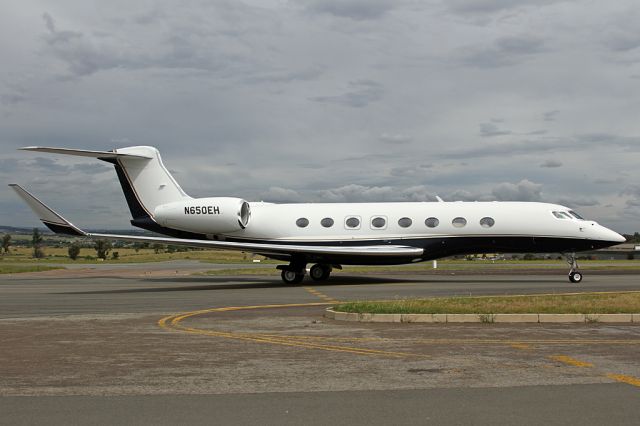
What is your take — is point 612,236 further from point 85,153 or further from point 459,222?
point 85,153

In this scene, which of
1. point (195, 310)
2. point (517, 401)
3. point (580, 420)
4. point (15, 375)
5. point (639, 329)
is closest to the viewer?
point (580, 420)

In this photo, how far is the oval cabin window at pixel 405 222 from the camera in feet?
89.1

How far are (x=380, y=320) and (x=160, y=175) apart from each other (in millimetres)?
18220

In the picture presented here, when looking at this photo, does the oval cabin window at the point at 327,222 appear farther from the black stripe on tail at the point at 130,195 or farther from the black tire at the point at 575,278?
the black tire at the point at 575,278

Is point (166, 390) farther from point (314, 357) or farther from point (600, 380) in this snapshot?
point (600, 380)

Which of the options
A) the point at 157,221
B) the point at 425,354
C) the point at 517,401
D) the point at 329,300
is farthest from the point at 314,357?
the point at 157,221

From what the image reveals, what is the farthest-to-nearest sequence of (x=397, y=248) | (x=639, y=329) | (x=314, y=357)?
(x=397, y=248)
(x=639, y=329)
(x=314, y=357)

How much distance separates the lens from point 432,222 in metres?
27.0

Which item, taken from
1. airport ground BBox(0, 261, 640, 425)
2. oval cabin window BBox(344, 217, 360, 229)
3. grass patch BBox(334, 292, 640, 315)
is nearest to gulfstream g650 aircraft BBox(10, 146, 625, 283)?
oval cabin window BBox(344, 217, 360, 229)

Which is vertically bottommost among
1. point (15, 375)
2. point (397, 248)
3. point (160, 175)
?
point (15, 375)

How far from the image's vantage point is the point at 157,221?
2861 centimetres

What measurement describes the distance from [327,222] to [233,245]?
14.6 ft

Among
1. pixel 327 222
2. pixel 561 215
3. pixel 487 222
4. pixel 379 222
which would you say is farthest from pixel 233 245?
pixel 561 215

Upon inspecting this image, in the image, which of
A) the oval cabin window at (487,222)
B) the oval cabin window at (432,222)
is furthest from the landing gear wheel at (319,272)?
the oval cabin window at (487,222)
